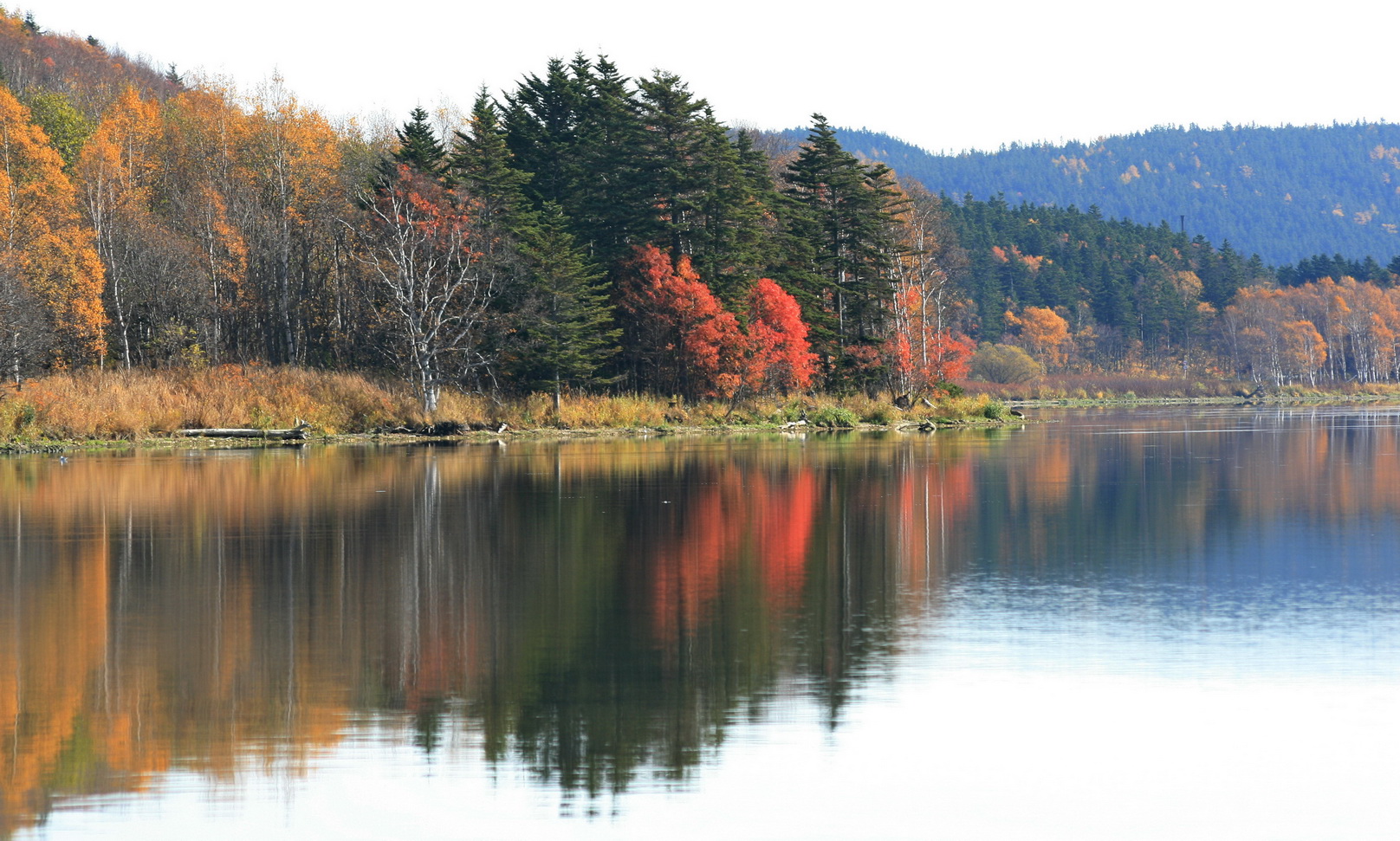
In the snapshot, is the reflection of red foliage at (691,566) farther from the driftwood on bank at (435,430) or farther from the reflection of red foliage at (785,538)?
the driftwood on bank at (435,430)

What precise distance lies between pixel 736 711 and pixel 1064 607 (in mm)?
5505

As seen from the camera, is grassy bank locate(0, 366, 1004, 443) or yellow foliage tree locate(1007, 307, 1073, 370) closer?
grassy bank locate(0, 366, 1004, 443)

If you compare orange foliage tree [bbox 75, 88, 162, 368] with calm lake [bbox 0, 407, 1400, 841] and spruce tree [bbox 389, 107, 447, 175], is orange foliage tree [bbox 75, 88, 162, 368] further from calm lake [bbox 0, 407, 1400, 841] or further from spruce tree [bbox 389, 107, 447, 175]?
calm lake [bbox 0, 407, 1400, 841]

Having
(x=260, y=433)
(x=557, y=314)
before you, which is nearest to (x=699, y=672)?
(x=260, y=433)

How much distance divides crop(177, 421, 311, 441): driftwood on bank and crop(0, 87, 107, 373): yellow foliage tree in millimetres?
10053

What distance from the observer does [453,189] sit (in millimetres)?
59969

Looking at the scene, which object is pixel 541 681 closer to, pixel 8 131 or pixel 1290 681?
pixel 1290 681

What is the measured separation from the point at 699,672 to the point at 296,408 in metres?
43.4

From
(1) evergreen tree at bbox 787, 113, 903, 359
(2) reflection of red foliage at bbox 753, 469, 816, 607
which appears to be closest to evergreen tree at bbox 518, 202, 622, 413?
(1) evergreen tree at bbox 787, 113, 903, 359

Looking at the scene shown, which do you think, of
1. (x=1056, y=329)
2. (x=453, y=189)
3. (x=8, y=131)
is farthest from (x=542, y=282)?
(x=1056, y=329)

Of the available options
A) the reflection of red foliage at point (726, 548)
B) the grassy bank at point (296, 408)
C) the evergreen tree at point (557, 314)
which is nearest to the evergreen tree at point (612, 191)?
the evergreen tree at point (557, 314)

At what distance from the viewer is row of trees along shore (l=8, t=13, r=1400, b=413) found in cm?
5791

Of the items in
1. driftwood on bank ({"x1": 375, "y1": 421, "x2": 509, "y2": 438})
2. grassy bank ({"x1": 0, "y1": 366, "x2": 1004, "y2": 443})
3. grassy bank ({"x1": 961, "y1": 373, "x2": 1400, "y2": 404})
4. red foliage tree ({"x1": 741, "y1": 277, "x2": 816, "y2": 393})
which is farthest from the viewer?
grassy bank ({"x1": 961, "y1": 373, "x2": 1400, "y2": 404})

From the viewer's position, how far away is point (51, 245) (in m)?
55.8
